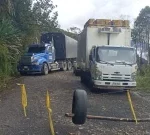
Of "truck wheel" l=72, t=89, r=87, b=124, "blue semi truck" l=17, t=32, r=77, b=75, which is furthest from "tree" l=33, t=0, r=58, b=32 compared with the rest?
"truck wheel" l=72, t=89, r=87, b=124

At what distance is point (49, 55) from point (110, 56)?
12.6 metres

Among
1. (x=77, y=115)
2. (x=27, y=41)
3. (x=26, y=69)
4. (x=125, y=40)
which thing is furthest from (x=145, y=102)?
(x=27, y=41)

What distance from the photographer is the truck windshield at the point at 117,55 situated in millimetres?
14781

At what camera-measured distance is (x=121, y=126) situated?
8.74 metres

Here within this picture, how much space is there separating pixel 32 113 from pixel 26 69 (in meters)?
15.2

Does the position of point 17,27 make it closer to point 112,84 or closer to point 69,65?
point 69,65

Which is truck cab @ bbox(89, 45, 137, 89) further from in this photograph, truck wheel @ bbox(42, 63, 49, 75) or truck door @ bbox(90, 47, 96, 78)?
truck wheel @ bbox(42, 63, 49, 75)

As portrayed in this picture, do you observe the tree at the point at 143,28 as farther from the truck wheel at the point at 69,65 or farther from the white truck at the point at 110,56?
the white truck at the point at 110,56

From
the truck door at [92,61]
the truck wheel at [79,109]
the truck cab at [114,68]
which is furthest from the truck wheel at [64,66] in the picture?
the truck wheel at [79,109]

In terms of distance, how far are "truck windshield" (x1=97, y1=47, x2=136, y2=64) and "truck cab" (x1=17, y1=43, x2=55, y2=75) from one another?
34.7 feet

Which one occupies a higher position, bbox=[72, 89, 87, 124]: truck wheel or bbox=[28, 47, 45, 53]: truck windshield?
bbox=[28, 47, 45, 53]: truck windshield

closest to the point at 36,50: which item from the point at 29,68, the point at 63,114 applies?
the point at 29,68

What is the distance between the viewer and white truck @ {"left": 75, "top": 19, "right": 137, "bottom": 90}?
1463 cm

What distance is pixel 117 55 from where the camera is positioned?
14938 mm
